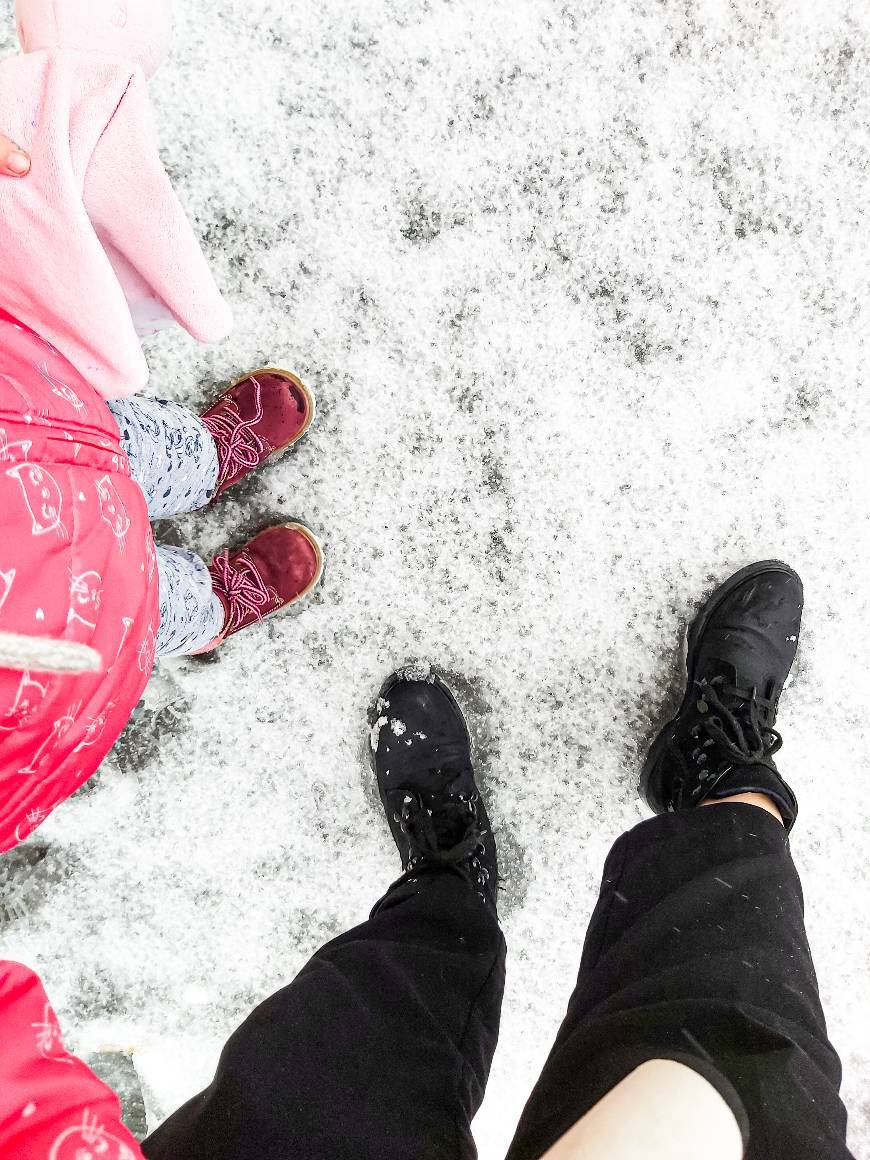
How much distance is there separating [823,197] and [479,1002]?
1.08 m

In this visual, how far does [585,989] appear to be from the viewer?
68cm

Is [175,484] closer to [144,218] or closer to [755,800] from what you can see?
[144,218]

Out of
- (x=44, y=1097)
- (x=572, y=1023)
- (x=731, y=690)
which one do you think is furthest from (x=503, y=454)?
(x=44, y=1097)

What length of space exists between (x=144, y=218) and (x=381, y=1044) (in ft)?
2.35

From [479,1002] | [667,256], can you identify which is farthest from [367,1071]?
[667,256]

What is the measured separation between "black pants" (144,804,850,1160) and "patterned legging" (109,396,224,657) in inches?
15.0

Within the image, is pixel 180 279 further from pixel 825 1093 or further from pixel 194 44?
pixel 825 1093

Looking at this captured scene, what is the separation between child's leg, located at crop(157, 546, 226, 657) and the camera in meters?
0.73

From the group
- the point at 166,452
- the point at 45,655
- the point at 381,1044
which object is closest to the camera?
the point at 45,655

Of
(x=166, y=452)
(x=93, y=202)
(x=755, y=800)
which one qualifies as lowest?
(x=755, y=800)

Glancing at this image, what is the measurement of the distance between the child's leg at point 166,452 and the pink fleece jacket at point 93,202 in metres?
0.14

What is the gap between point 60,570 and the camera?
17.3 inches

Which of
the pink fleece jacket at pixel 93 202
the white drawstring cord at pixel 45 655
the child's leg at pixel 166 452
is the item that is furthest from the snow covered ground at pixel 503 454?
the white drawstring cord at pixel 45 655

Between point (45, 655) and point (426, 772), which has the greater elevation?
point (45, 655)
